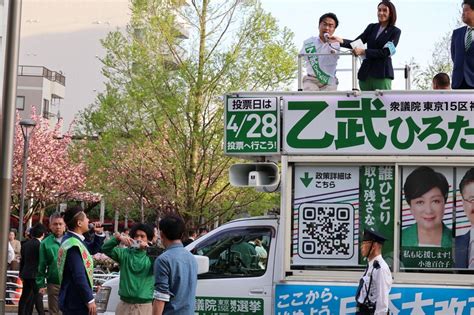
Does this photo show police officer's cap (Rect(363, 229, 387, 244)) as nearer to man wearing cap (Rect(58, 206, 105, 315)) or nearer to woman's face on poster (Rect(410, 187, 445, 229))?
woman's face on poster (Rect(410, 187, 445, 229))

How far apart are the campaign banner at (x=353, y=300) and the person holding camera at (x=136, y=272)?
1485mm

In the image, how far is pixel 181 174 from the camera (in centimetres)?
3044

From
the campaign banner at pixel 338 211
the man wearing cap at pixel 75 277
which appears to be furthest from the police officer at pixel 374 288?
the man wearing cap at pixel 75 277

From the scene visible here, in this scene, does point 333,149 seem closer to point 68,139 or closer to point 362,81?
point 362,81

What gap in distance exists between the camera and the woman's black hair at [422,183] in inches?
390

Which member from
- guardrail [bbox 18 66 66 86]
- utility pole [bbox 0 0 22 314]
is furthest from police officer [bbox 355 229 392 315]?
guardrail [bbox 18 66 66 86]

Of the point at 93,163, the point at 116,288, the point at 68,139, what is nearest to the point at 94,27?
the point at 68,139

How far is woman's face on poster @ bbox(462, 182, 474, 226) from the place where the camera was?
980 cm

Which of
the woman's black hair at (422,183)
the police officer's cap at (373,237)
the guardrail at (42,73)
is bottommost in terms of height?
the police officer's cap at (373,237)

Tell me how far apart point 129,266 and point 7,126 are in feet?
8.70

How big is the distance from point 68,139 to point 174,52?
20520mm

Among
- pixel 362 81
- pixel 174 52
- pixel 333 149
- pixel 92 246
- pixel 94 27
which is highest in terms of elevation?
pixel 94 27

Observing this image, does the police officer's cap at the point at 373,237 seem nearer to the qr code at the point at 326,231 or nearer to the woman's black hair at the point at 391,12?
the qr code at the point at 326,231

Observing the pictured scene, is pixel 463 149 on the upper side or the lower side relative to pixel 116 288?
upper
